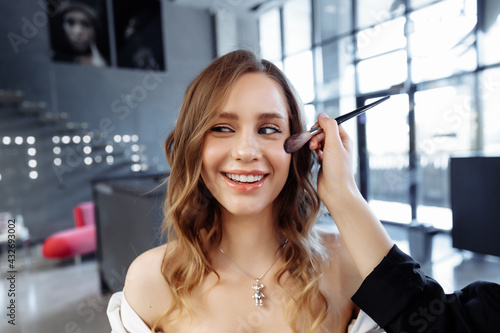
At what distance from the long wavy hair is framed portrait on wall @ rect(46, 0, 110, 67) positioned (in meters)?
6.23

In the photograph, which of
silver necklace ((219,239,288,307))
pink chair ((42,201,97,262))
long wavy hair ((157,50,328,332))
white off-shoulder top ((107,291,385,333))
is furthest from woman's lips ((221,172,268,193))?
pink chair ((42,201,97,262))

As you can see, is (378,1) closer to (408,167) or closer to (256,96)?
(408,167)

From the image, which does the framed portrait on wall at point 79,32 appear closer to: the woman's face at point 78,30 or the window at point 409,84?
the woman's face at point 78,30

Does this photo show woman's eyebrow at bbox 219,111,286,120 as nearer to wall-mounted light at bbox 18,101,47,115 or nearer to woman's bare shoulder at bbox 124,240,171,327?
woman's bare shoulder at bbox 124,240,171,327

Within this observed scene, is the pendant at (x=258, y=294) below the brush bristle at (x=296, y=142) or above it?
below

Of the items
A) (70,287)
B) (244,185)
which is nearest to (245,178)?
(244,185)

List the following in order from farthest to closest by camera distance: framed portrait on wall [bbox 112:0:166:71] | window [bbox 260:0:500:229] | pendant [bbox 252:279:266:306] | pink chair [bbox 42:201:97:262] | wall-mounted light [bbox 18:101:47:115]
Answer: framed portrait on wall [bbox 112:0:166:71] < wall-mounted light [bbox 18:101:47:115] < window [bbox 260:0:500:229] < pink chair [bbox 42:201:97:262] < pendant [bbox 252:279:266:306]

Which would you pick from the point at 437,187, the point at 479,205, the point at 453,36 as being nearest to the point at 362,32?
the point at 453,36

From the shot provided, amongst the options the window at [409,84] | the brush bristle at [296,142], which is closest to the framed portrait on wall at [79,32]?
the window at [409,84]

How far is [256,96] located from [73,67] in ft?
20.9

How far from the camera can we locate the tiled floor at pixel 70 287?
8.24ft

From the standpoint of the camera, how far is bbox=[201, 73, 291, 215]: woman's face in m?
0.83

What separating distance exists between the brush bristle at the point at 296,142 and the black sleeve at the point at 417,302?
1.07 ft

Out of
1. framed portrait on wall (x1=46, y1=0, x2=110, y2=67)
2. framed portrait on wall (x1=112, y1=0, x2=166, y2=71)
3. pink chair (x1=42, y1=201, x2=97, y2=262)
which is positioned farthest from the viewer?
framed portrait on wall (x1=112, y1=0, x2=166, y2=71)
